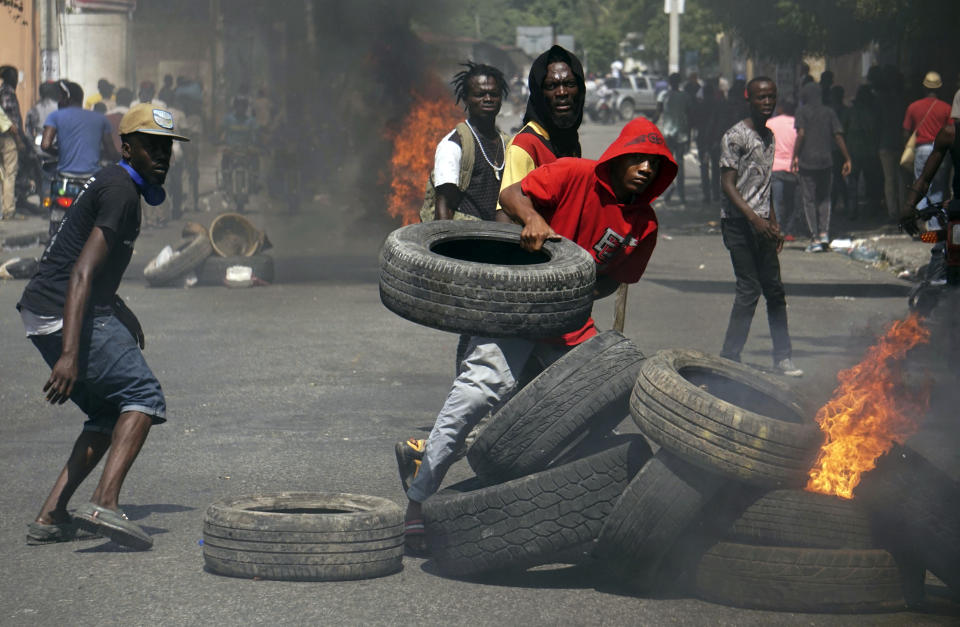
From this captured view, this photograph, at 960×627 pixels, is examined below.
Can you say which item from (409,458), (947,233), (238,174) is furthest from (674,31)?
(409,458)

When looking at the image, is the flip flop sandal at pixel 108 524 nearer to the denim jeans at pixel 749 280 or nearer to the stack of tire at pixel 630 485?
the stack of tire at pixel 630 485

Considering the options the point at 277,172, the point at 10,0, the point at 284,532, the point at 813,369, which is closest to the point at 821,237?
the point at 813,369

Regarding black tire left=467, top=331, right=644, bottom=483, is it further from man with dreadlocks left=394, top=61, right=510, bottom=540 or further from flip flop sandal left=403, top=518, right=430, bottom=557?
man with dreadlocks left=394, top=61, right=510, bottom=540

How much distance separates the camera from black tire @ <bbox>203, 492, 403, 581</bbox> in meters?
4.93

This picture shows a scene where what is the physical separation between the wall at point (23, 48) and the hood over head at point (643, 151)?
2334 cm

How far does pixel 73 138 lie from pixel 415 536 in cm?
1113

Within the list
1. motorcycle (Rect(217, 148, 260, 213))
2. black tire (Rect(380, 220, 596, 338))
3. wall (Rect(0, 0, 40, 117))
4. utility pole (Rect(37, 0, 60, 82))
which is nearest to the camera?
black tire (Rect(380, 220, 596, 338))

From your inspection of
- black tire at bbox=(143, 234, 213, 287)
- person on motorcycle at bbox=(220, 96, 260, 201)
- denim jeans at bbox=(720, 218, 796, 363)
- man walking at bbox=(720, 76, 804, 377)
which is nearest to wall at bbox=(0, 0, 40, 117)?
person on motorcycle at bbox=(220, 96, 260, 201)

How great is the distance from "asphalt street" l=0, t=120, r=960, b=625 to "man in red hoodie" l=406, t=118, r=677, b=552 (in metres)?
0.53

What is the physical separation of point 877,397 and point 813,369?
182 inches

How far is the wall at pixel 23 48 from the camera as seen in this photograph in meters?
26.5

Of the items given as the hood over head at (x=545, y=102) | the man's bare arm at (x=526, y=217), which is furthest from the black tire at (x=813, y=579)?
the hood over head at (x=545, y=102)

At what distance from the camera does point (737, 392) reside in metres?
5.62

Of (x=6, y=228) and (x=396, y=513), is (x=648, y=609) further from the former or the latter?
(x=6, y=228)
